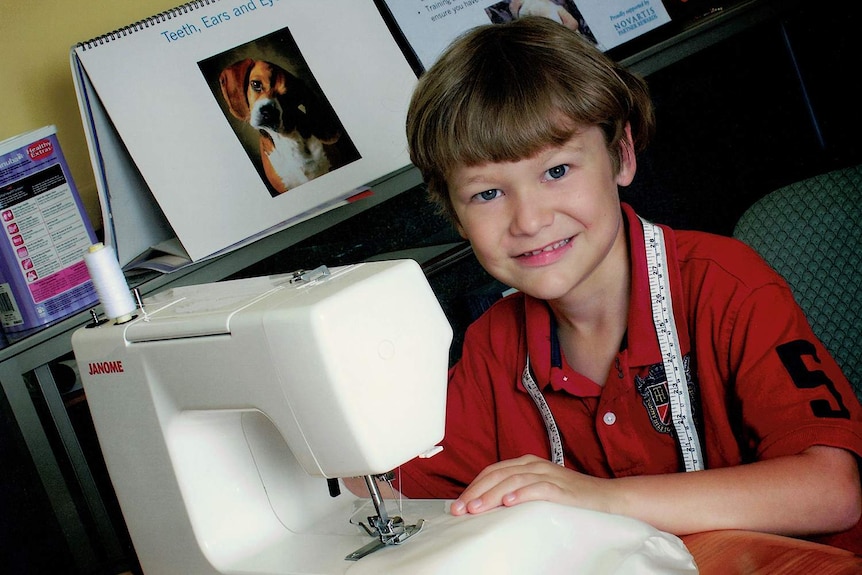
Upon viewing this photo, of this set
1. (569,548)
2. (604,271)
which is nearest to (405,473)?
(604,271)

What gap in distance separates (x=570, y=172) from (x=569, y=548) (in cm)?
49

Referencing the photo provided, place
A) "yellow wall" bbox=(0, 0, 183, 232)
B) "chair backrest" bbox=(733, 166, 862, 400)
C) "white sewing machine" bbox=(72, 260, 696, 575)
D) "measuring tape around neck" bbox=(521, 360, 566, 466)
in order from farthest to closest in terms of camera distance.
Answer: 1. "yellow wall" bbox=(0, 0, 183, 232)
2. "chair backrest" bbox=(733, 166, 862, 400)
3. "measuring tape around neck" bbox=(521, 360, 566, 466)
4. "white sewing machine" bbox=(72, 260, 696, 575)

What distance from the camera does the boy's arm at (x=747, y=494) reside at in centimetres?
93

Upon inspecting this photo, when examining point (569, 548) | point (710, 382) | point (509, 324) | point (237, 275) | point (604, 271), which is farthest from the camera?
point (237, 275)

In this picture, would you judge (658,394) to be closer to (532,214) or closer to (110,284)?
(532,214)

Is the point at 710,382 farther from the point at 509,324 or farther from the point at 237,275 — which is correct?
the point at 237,275

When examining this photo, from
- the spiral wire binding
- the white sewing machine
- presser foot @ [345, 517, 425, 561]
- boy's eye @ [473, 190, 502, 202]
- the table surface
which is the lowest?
the table surface

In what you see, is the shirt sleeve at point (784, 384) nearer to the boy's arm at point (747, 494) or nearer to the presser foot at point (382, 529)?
the boy's arm at point (747, 494)

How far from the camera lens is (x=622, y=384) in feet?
3.76

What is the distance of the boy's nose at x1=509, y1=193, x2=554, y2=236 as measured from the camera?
1104 mm

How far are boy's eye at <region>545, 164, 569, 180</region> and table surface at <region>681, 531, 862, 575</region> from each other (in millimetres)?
432

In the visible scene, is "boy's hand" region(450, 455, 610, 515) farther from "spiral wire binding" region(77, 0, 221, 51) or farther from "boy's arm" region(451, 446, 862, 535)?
"spiral wire binding" region(77, 0, 221, 51)

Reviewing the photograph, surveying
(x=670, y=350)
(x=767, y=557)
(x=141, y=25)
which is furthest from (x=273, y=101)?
(x=767, y=557)

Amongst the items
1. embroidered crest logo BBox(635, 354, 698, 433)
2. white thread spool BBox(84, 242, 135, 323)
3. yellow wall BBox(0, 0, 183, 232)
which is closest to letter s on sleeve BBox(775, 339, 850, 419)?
embroidered crest logo BBox(635, 354, 698, 433)
